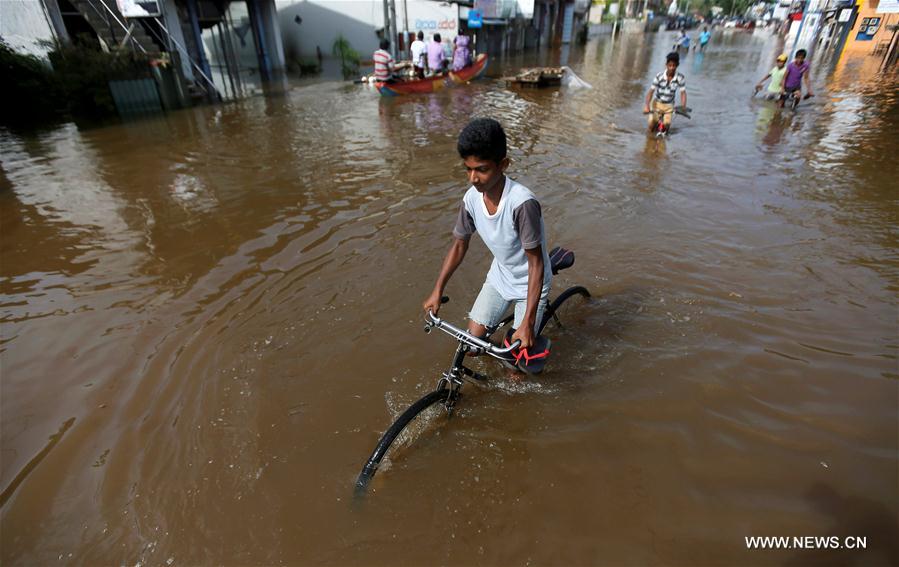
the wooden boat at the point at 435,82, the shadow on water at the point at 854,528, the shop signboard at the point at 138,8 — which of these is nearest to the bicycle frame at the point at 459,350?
the shadow on water at the point at 854,528

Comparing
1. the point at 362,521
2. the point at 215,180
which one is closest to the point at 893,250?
the point at 362,521

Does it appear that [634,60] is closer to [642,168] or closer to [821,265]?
[642,168]

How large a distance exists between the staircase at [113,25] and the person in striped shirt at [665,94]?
15604mm

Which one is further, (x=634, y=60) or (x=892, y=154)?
(x=634, y=60)

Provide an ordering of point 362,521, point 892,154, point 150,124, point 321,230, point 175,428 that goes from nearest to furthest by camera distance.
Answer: point 362,521
point 175,428
point 321,230
point 892,154
point 150,124

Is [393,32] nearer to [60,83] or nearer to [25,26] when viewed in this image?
[25,26]

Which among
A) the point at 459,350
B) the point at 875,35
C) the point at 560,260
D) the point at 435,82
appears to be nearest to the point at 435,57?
the point at 435,82

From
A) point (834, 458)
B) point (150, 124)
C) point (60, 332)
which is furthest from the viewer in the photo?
point (150, 124)

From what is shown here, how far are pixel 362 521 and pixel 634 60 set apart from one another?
116ft

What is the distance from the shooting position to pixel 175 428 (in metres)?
3.30

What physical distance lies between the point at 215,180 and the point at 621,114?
11.6 m

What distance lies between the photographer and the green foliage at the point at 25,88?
12.7 meters

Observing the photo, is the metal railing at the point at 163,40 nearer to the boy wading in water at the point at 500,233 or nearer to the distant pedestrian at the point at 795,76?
the boy wading in water at the point at 500,233

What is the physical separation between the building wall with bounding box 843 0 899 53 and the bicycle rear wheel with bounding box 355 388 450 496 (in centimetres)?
3935
